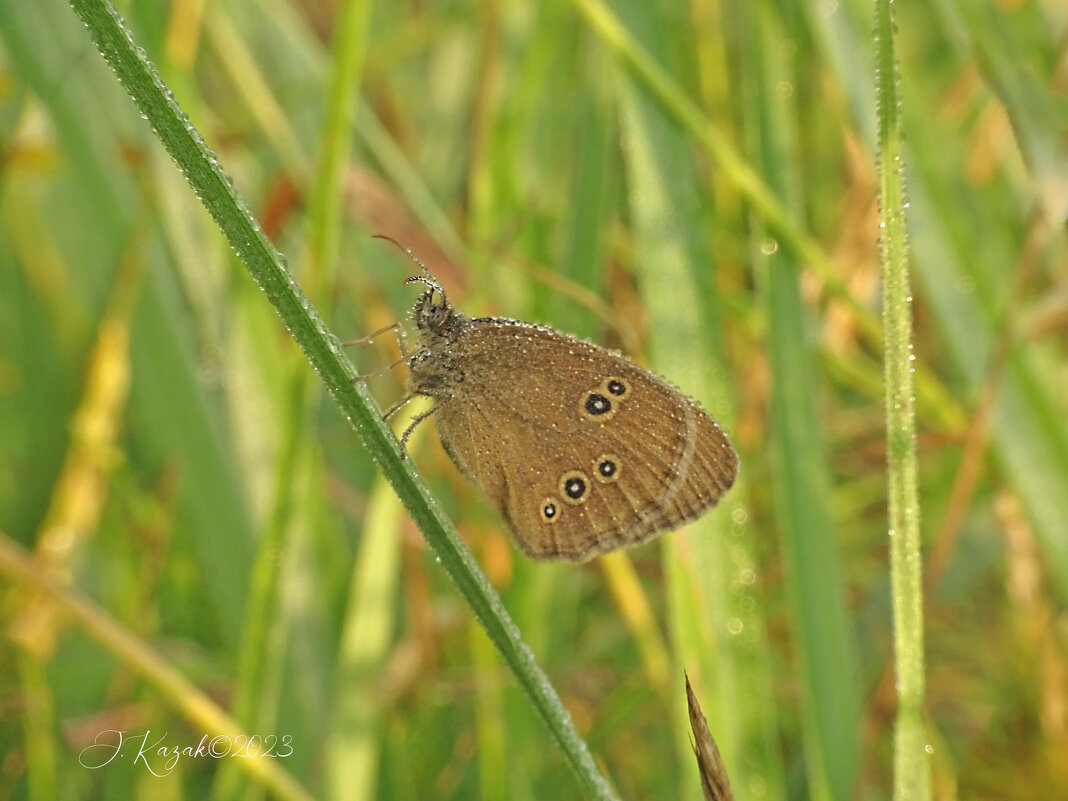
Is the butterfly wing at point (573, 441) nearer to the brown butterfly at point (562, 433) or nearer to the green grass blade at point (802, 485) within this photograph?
the brown butterfly at point (562, 433)

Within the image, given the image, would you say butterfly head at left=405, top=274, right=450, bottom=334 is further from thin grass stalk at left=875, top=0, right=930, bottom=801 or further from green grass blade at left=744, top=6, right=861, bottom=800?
thin grass stalk at left=875, top=0, right=930, bottom=801

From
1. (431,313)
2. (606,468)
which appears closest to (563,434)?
(606,468)

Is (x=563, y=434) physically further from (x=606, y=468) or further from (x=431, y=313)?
(x=431, y=313)

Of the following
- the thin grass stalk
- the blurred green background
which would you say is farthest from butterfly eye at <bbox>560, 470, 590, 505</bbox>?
the thin grass stalk

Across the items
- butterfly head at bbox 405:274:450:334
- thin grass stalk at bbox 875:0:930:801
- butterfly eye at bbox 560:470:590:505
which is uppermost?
butterfly head at bbox 405:274:450:334

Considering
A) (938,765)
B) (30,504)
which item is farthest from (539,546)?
(30,504)

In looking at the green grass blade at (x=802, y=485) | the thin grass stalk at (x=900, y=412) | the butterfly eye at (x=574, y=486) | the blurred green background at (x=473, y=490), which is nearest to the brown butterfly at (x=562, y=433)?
the butterfly eye at (x=574, y=486)

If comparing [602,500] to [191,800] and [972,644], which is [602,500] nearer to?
[191,800]
